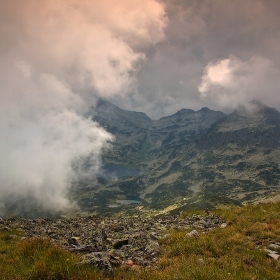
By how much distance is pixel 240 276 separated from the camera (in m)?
8.16

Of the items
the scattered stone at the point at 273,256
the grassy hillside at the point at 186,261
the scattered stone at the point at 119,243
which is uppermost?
the scattered stone at the point at 119,243

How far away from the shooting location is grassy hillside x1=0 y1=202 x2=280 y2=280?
326 inches

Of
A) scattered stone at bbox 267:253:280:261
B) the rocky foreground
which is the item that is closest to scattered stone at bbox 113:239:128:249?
the rocky foreground

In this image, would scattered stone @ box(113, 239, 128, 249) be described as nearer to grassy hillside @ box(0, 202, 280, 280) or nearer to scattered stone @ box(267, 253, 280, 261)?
grassy hillside @ box(0, 202, 280, 280)

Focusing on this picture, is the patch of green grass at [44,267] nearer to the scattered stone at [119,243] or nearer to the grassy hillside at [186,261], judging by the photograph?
the grassy hillside at [186,261]

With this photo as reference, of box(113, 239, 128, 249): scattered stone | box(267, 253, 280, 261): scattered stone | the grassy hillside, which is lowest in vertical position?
box(267, 253, 280, 261): scattered stone

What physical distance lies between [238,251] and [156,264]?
423 centimetres

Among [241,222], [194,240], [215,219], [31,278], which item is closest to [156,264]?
[194,240]

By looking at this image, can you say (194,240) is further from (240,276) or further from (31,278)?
(31,278)

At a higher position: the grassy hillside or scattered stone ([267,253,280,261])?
the grassy hillside

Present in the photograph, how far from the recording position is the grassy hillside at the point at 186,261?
326 inches

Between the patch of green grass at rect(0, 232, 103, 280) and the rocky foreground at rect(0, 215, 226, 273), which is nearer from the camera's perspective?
the patch of green grass at rect(0, 232, 103, 280)

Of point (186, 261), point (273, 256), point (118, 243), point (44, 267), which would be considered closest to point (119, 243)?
point (118, 243)

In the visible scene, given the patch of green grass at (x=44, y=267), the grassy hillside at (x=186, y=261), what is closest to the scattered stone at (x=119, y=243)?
the grassy hillside at (x=186, y=261)
